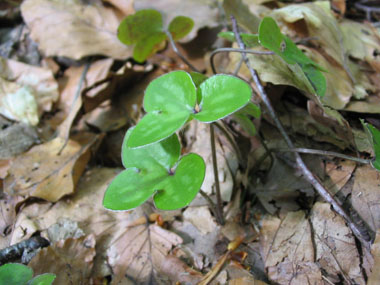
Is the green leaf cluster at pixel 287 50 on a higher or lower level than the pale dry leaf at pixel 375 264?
higher

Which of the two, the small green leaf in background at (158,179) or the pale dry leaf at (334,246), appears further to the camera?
the pale dry leaf at (334,246)

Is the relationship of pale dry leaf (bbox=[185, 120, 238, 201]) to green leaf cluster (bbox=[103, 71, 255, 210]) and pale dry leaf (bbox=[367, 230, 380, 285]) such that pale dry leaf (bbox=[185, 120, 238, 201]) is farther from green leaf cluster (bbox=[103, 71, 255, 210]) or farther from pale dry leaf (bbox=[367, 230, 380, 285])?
pale dry leaf (bbox=[367, 230, 380, 285])

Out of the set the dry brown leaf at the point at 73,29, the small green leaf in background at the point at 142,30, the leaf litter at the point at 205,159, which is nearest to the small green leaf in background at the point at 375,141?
the leaf litter at the point at 205,159

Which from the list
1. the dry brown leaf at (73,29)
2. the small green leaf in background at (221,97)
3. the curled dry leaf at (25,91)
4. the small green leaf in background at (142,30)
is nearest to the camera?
the small green leaf in background at (221,97)

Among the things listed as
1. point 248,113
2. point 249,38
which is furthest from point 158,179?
point 249,38

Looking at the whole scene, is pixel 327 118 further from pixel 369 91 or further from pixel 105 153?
pixel 105 153

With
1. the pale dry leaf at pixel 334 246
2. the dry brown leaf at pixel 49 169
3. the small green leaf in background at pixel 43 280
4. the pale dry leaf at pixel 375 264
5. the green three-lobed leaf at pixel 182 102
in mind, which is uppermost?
the green three-lobed leaf at pixel 182 102

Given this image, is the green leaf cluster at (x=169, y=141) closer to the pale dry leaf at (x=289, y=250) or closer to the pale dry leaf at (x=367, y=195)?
the pale dry leaf at (x=289, y=250)

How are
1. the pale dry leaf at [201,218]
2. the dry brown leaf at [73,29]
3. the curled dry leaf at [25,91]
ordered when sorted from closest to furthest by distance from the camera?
1. the pale dry leaf at [201,218]
2. the curled dry leaf at [25,91]
3. the dry brown leaf at [73,29]

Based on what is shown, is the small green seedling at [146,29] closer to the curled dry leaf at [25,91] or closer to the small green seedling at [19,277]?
the curled dry leaf at [25,91]
